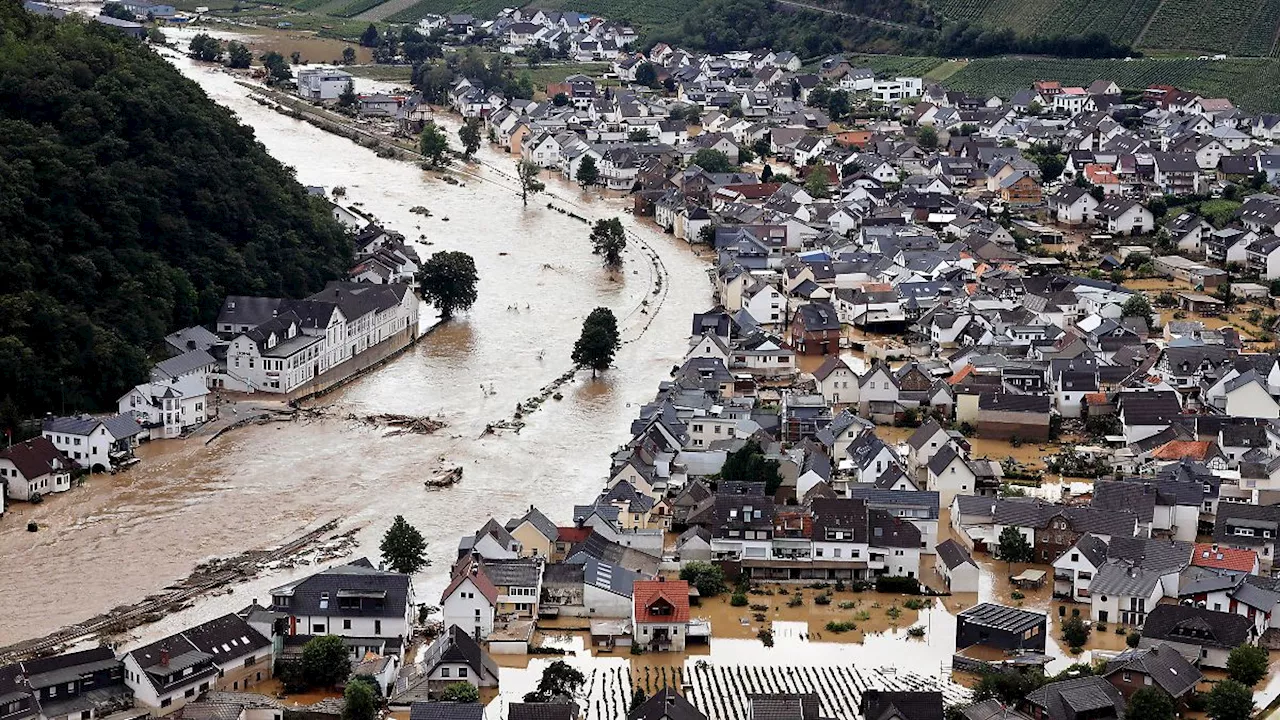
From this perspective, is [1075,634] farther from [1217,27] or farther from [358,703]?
[1217,27]

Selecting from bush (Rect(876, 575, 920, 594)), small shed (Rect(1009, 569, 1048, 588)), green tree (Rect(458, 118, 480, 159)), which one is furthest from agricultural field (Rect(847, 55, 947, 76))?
bush (Rect(876, 575, 920, 594))

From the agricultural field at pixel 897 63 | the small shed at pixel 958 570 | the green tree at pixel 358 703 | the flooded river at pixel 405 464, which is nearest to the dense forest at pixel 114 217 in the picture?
the flooded river at pixel 405 464

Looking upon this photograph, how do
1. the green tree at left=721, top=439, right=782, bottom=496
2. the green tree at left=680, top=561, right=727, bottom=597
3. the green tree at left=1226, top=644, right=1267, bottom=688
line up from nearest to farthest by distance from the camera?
the green tree at left=1226, top=644, right=1267, bottom=688 → the green tree at left=680, top=561, right=727, bottom=597 → the green tree at left=721, top=439, right=782, bottom=496

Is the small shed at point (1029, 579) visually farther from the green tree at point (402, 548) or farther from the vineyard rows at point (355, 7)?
the vineyard rows at point (355, 7)

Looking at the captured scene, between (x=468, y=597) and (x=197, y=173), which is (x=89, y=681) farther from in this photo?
(x=197, y=173)

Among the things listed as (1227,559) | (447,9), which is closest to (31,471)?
(1227,559)

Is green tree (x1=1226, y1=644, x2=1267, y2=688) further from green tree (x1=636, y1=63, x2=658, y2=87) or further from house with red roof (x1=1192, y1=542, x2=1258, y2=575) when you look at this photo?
green tree (x1=636, y1=63, x2=658, y2=87)
